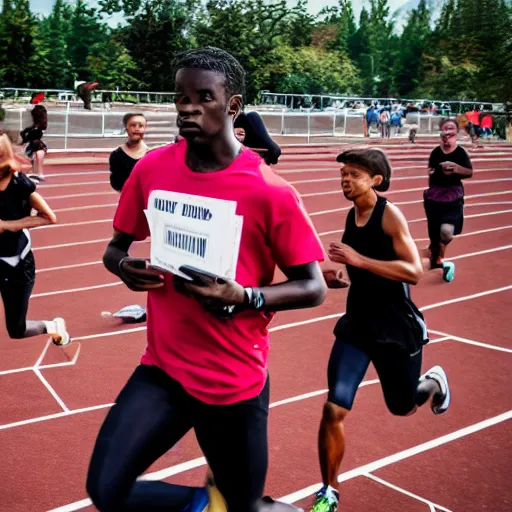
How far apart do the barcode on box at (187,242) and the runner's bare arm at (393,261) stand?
1.42 meters

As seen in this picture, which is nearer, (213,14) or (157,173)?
(157,173)

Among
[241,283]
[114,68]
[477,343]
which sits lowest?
[477,343]

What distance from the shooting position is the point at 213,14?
44406mm

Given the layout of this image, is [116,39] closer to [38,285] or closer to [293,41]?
[293,41]

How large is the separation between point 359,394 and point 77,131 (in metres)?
19.5

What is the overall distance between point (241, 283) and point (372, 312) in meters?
1.59

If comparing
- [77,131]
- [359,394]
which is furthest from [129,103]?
[359,394]

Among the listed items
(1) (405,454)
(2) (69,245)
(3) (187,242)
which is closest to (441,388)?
(1) (405,454)

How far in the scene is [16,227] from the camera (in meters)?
5.38

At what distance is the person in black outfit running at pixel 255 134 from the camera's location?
644 centimetres

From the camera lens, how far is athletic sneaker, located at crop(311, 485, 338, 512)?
378 cm

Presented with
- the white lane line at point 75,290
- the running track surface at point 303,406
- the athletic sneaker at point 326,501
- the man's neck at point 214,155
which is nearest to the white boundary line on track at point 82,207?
the running track surface at point 303,406

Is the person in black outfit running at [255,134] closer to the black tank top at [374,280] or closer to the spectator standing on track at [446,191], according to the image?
the black tank top at [374,280]

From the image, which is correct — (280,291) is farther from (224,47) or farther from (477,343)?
(224,47)
